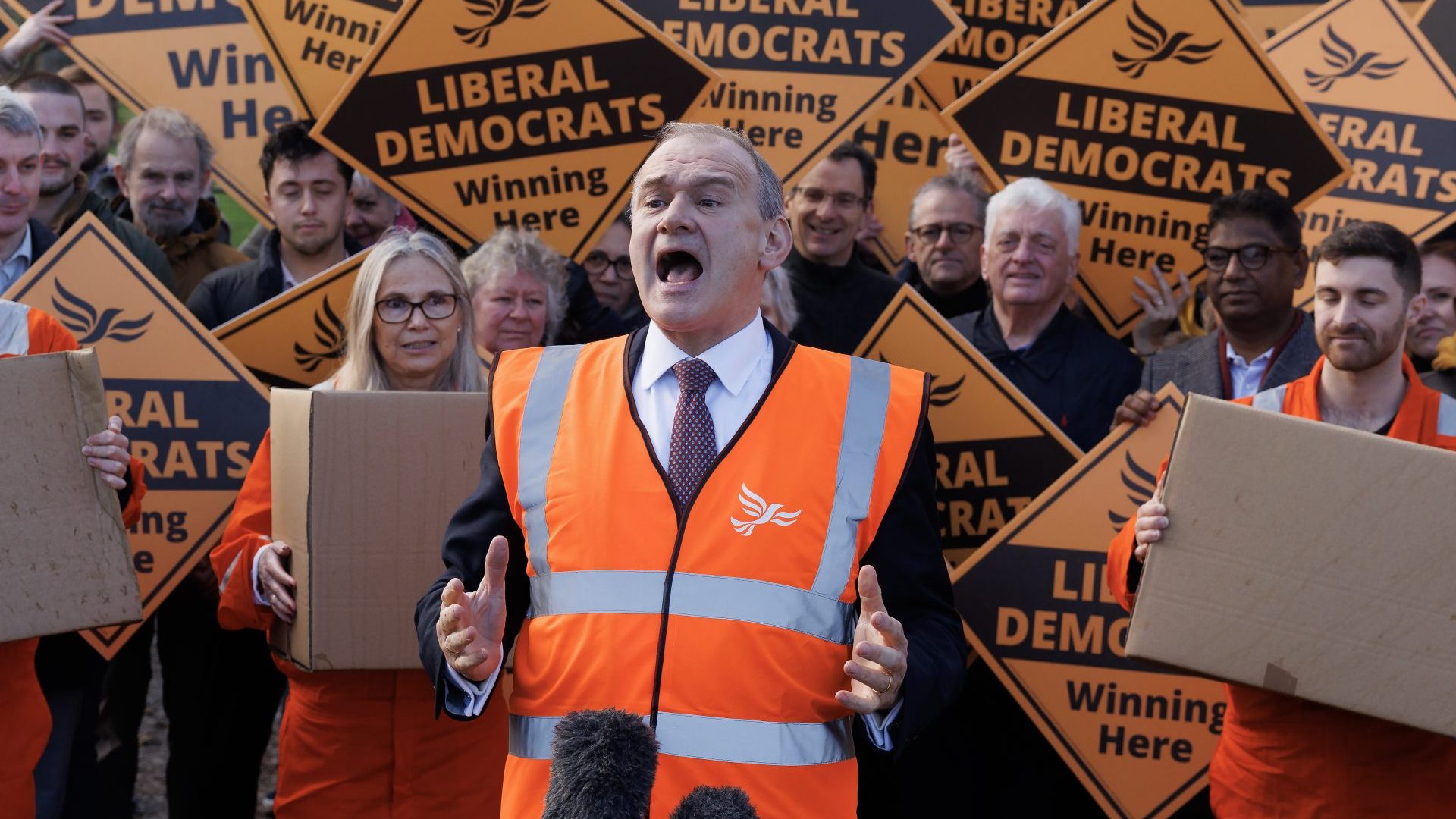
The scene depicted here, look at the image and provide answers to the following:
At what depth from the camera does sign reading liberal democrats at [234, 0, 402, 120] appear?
590 cm

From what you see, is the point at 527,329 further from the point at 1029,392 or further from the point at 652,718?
the point at 652,718

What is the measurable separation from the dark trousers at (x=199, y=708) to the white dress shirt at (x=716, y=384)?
2.90 meters

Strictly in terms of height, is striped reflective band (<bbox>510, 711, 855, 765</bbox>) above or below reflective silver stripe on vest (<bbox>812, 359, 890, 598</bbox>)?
below

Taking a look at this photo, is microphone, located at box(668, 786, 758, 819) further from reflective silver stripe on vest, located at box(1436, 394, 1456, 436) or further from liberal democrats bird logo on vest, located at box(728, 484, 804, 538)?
reflective silver stripe on vest, located at box(1436, 394, 1456, 436)

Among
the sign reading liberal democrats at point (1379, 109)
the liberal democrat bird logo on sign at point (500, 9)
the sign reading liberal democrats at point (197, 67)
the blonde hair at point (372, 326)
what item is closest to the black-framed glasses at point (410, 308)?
the blonde hair at point (372, 326)

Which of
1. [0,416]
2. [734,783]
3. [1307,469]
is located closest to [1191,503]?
[1307,469]

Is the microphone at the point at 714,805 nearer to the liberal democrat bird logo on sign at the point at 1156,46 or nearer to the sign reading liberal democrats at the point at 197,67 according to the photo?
the liberal democrat bird logo on sign at the point at 1156,46

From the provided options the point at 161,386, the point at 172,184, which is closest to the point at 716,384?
the point at 161,386

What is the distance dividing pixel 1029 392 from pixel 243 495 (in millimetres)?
2716

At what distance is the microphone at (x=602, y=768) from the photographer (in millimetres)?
1949

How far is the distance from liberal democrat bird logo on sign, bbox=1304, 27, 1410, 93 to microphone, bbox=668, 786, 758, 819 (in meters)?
5.37

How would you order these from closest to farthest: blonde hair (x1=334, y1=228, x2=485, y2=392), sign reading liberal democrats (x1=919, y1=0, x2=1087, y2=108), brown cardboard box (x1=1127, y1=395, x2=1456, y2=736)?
brown cardboard box (x1=1127, y1=395, x2=1456, y2=736), blonde hair (x1=334, y1=228, x2=485, y2=392), sign reading liberal democrats (x1=919, y1=0, x2=1087, y2=108)

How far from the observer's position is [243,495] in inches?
173

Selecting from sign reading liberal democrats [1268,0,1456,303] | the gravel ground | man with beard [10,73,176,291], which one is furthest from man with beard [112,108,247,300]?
sign reading liberal democrats [1268,0,1456,303]
